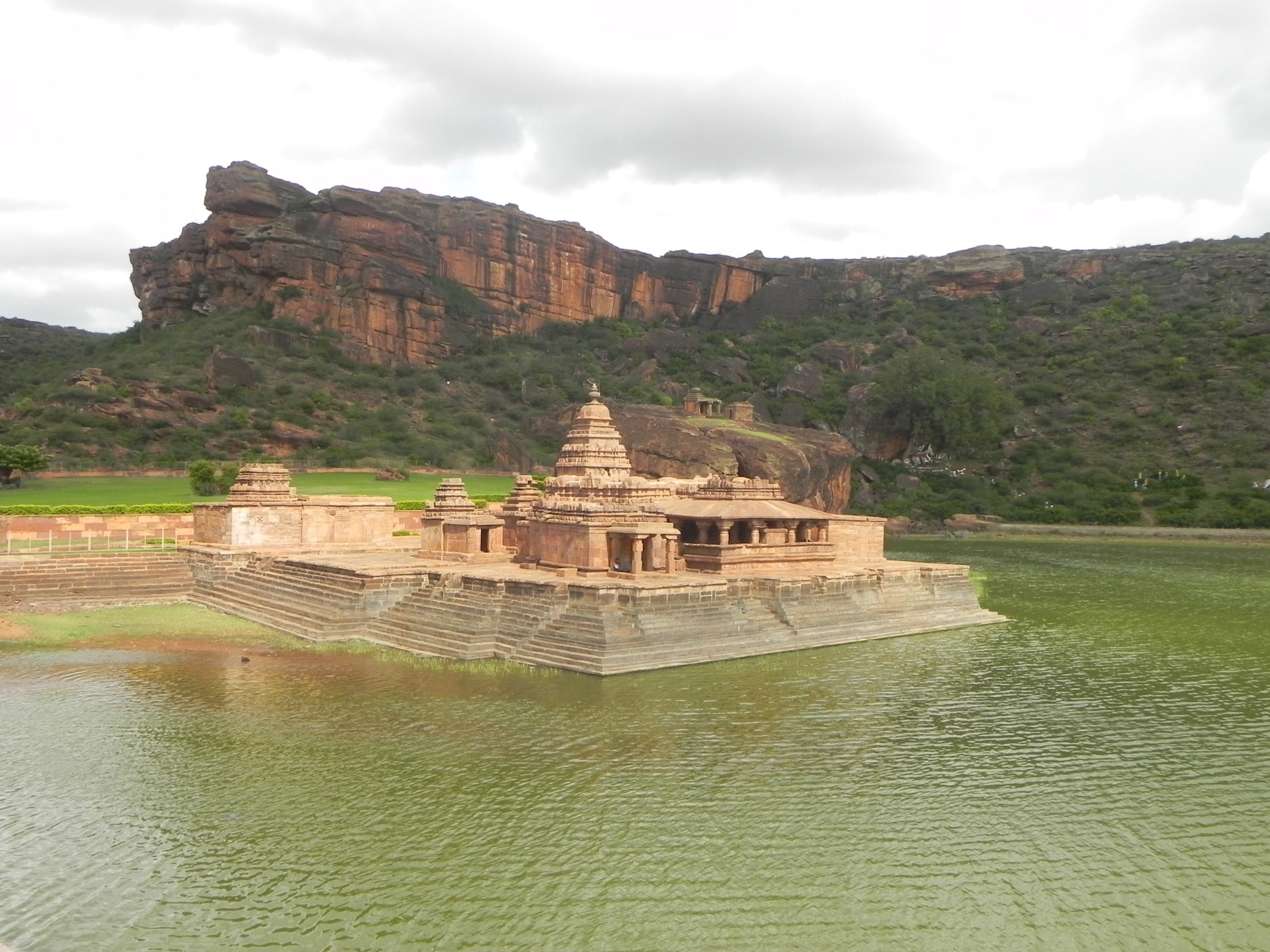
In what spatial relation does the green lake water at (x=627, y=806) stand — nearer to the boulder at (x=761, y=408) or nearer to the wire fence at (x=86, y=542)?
the wire fence at (x=86, y=542)

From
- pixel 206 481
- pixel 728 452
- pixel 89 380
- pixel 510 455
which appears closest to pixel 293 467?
pixel 510 455

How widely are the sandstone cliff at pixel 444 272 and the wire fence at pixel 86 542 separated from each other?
36.3 metres

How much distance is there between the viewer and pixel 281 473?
23.9 metres

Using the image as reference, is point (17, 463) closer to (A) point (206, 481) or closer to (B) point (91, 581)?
(A) point (206, 481)

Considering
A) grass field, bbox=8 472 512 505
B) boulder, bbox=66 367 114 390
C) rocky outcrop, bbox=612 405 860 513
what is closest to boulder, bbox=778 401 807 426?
rocky outcrop, bbox=612 405 860 513

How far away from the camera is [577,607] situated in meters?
15.8

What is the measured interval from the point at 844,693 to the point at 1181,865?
5.74 m

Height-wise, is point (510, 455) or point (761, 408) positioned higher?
point (761, 408)

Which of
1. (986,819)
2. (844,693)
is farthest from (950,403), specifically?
(986,819)

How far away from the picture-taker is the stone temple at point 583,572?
51.9 ft

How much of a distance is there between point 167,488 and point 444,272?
4080 centimetres

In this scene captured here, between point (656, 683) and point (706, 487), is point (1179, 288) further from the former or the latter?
point (656, 683)

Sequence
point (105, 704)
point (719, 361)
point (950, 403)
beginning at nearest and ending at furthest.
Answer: point (105, 704)
point (950, 403)
point (719, 361)

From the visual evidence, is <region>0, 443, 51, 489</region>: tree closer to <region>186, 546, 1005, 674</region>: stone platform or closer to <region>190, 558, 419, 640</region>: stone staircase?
<region>186, 546, 1005, 674</region>: stone platform
